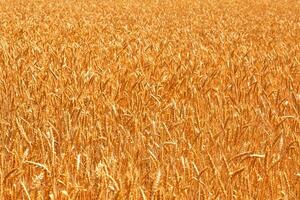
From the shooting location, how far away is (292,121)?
122 inches

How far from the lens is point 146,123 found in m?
2.97

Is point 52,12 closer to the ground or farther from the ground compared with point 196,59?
farther from the ground

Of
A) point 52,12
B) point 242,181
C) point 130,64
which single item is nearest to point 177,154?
point 242,181

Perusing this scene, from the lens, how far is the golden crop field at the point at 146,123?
6.64 feet

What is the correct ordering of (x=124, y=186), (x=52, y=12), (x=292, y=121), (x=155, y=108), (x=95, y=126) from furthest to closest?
(x=52, y=12), (x=155, y=108), (x=292, y=121), (x=95, y=126), (x=124, y=186)

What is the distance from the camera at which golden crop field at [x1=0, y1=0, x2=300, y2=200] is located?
2025 mm

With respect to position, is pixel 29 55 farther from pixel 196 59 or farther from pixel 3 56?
pixel 196 59

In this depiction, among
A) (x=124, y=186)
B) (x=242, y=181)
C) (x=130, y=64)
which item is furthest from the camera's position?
(x=130, y=64)

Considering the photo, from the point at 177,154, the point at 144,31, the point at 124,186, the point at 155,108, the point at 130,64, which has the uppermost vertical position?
the point at 144,31

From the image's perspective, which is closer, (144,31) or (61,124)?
(61,124)

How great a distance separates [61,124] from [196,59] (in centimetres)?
243

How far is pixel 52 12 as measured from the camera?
1124 cm

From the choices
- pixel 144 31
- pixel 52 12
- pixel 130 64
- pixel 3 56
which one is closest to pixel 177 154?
pixel 130 64

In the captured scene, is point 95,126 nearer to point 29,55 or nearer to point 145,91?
point 145,91
